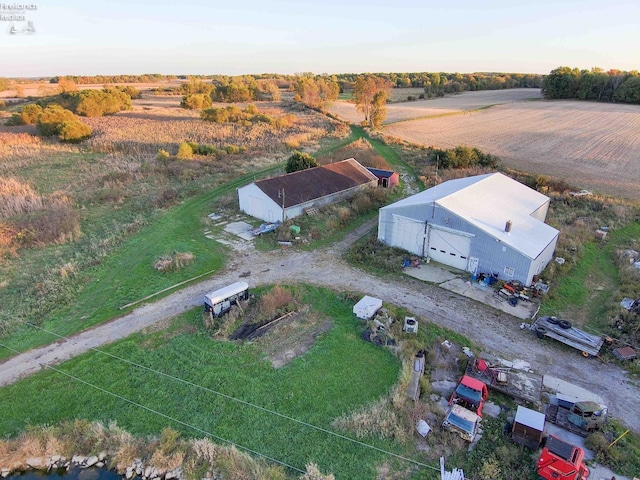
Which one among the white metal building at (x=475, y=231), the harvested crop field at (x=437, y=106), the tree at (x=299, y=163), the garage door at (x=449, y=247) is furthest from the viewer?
the harvested crop field at (x=437, y=106)

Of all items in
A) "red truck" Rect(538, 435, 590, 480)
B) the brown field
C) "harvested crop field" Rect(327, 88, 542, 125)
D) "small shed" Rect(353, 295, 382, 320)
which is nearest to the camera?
"red truck" Rect(538, 435, 590, 480)

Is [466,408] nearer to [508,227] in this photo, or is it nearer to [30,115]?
[508,227]

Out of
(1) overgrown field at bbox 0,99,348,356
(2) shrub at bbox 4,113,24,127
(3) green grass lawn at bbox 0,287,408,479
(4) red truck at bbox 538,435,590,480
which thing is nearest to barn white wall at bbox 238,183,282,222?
(1) overgrown field at bbox 0,99,348,356

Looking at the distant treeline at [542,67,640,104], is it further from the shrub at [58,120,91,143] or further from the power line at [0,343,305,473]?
the power line at [0,343,305,473]

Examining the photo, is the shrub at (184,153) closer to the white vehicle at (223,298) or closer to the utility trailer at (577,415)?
the white vehicle at (223,298)

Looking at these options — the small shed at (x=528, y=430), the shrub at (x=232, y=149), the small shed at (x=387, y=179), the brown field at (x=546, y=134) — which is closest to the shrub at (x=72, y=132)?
the shrub at (x=232, y=149)
